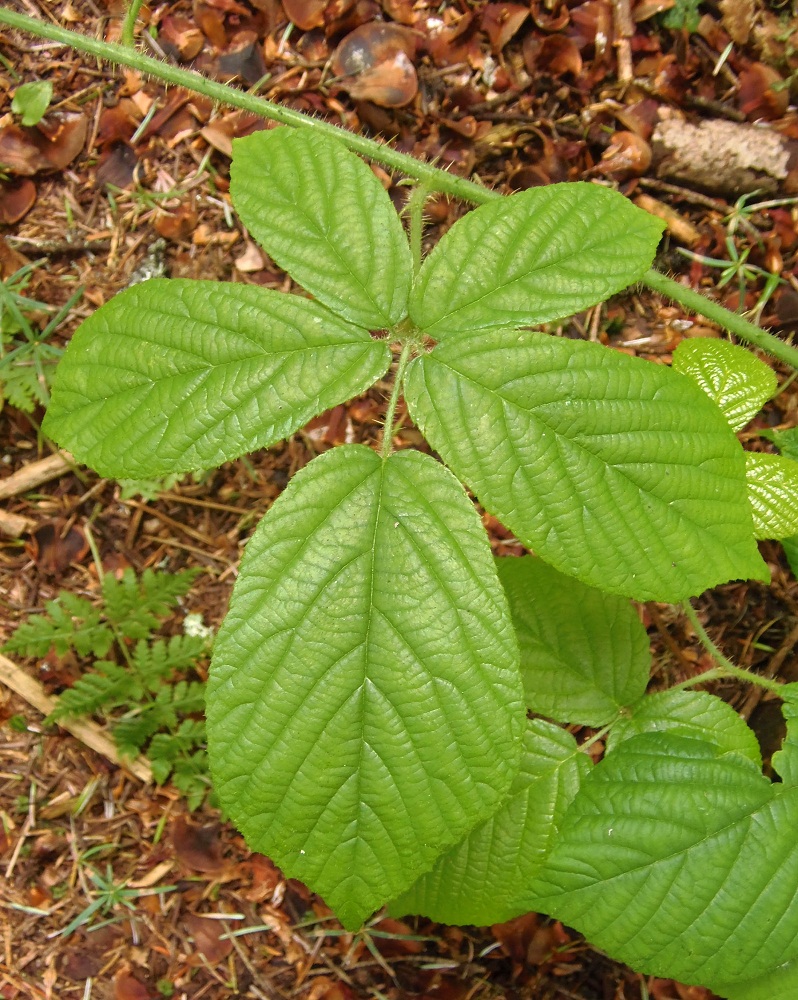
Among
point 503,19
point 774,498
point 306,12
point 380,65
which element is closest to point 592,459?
point 774,498

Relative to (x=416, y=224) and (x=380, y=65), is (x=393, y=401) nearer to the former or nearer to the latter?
(x=416, y=224)

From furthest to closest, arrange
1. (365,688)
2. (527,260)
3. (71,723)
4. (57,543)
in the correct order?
1. (57,543)
2. (71,723)
3. (527,260)
4. (365,688)

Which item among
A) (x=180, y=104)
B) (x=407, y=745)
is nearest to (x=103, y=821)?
(x=407, y=745)

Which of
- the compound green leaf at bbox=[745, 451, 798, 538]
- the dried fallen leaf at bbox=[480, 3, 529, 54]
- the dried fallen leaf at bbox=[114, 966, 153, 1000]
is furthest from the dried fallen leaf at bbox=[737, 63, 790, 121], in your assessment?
the dried fallen leaf at bbox=[114, 966, 153, 1000]

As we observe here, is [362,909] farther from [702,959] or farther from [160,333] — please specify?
[160,333]

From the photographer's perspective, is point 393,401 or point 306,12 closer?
point 393,401
